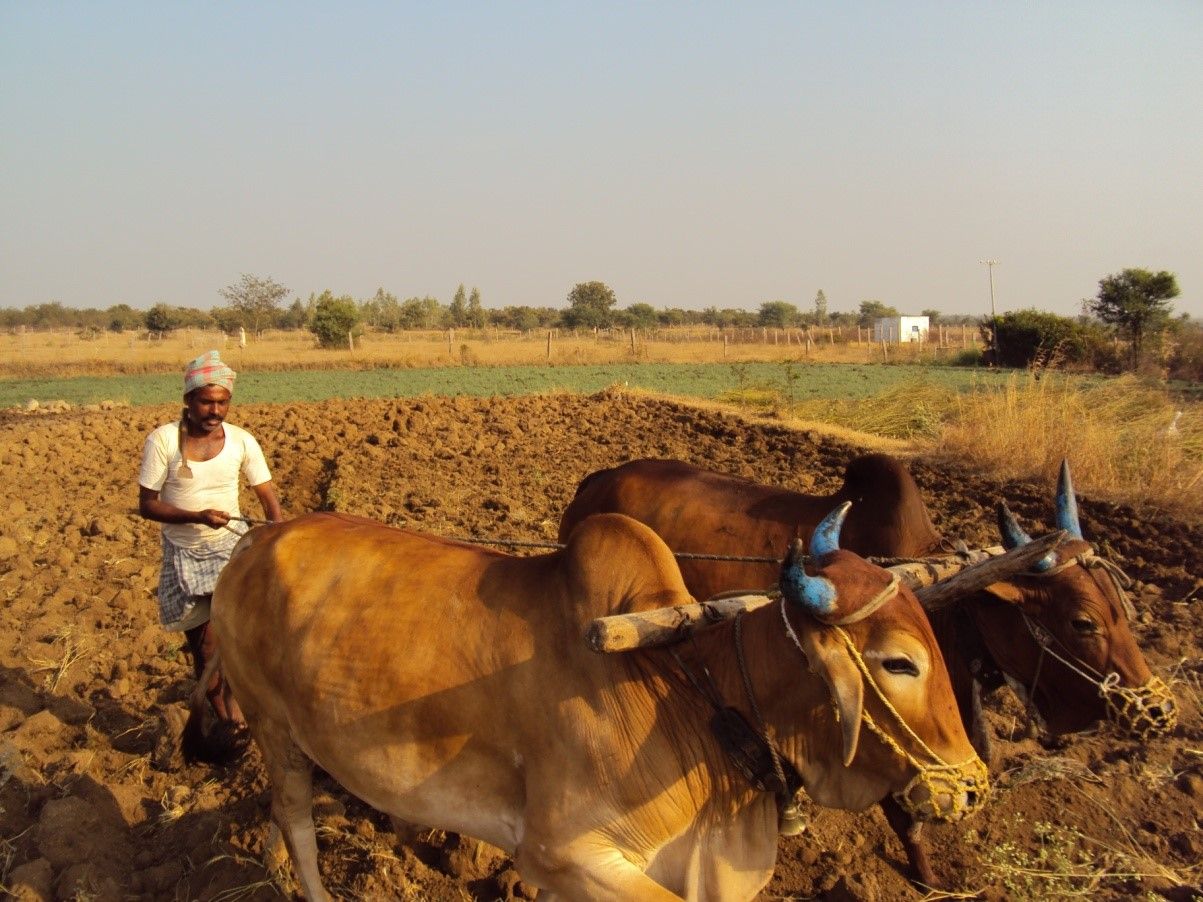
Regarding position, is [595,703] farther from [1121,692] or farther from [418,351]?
[418,351]

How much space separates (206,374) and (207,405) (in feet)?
0.51

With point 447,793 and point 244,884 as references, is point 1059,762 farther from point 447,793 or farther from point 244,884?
point 244,884

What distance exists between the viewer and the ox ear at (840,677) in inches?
94.3

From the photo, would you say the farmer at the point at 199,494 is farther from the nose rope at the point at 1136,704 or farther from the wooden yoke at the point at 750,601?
the nose rope at the point at 1136,704

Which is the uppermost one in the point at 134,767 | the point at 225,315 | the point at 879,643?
the point at 225,315

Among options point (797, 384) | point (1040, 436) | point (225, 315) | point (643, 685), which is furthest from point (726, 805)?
point (225, 315)

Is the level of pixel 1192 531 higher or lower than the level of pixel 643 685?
lower

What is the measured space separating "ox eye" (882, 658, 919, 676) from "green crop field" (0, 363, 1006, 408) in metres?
18.8

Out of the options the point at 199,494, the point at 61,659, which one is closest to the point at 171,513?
the point at 199,494

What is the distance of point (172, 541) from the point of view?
15.3ft

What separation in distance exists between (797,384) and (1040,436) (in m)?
16.0

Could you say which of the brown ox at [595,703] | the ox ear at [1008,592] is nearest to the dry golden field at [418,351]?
the brown ox at [595,703]

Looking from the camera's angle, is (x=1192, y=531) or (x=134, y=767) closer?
(x=134, y=767)

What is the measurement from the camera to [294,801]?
3664mm
